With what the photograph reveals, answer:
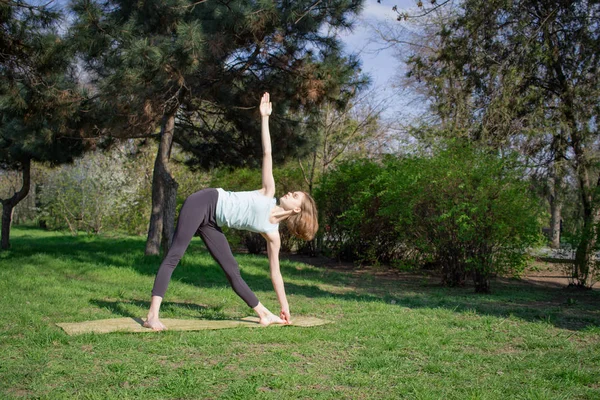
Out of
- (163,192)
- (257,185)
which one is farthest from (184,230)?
(257,185)

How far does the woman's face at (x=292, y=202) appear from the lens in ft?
17.4

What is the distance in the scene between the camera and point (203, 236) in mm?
5273

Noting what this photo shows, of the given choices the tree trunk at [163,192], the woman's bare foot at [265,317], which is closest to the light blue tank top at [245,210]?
the woman's bare foot at [265,317]

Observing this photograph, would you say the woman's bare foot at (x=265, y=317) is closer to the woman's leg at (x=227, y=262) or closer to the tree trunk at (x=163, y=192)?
the woman's leg at (x=227, y=262)

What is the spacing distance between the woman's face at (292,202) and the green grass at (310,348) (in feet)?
3.71

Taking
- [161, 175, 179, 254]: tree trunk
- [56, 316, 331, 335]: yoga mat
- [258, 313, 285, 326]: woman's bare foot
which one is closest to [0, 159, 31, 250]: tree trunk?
[161, 175, 179, 254]: tree trunk

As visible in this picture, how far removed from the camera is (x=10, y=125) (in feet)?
37.8

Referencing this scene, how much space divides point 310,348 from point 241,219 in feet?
4.69

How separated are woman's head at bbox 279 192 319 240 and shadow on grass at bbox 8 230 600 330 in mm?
1278

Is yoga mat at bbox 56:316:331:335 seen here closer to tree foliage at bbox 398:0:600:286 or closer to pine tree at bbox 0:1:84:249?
pine tree at bbox 0:1:84:249

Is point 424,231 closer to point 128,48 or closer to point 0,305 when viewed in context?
point 128,48

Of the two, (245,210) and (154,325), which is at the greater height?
(245,210)

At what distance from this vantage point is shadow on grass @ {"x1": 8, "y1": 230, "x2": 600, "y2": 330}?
6.31m

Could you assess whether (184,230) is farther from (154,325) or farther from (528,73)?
(528,73)
